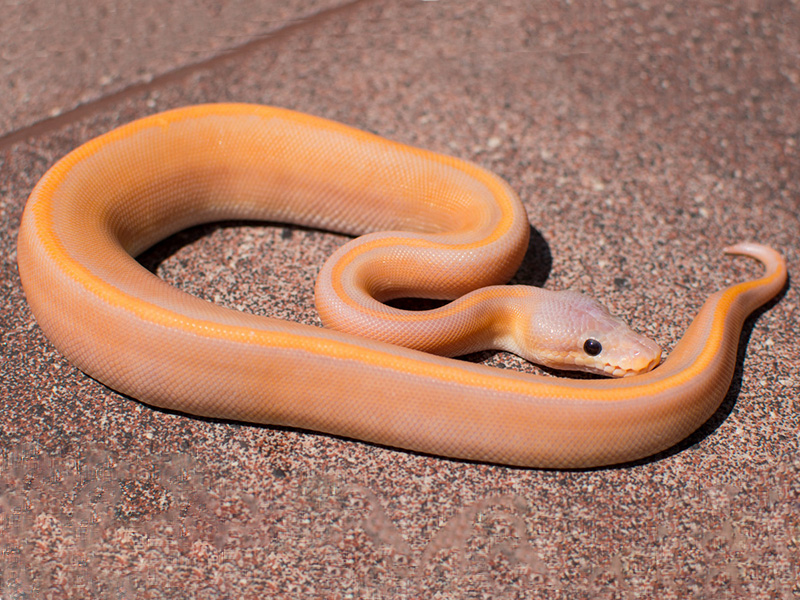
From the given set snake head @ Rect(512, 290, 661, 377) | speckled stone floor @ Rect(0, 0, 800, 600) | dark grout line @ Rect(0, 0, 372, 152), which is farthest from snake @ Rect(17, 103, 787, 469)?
dark grout line @ Rect(0, 0, 372, 152)

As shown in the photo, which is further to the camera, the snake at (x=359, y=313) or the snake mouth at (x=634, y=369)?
the snake mouth at (x=634, y=369)

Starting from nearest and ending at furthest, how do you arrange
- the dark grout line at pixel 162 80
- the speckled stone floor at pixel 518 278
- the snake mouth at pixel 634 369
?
the speckled stone floor at pixel 518 278, the snake mouth at pixel 634 369, the dark grout line at pixel 162 80

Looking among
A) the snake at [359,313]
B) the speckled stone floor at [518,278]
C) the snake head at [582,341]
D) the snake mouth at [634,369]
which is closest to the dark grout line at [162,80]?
the speckled stone floor at [518,278]

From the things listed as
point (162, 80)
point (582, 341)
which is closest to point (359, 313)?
point (582, 341)

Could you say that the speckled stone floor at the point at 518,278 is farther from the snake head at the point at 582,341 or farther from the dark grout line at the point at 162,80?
the snake head at the point at 582,341

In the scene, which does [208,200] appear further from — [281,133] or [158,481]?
→ [158,481]

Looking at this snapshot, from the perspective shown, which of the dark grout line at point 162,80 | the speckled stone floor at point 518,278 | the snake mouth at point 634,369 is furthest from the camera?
the dark grout line at point 162,80

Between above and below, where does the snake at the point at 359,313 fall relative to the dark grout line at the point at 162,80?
below
